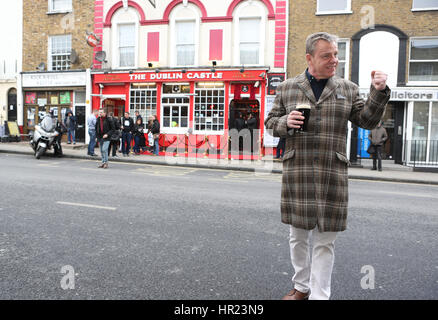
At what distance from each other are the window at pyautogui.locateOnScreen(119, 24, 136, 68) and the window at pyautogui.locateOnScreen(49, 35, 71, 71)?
3.40m

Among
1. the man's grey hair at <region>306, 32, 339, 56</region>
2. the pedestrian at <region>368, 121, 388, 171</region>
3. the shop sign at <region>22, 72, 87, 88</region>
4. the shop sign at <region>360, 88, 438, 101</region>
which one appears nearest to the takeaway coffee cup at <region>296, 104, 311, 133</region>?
the man's grey hair at <region>306, 32, 339, 56</region>

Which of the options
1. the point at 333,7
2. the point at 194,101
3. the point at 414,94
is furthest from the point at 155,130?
the point at 414,94

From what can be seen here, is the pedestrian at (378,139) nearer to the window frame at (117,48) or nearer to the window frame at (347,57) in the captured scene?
the window frame at (347,57)

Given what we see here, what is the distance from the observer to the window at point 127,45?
18.3 meters

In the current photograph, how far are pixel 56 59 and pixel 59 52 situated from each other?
45 centimetres

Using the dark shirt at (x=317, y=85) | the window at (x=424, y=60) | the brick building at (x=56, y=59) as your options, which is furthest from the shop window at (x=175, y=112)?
the dark shirt at (x=317, y=85)

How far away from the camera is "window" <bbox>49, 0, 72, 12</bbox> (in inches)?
764

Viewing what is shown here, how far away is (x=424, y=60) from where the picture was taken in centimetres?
1500

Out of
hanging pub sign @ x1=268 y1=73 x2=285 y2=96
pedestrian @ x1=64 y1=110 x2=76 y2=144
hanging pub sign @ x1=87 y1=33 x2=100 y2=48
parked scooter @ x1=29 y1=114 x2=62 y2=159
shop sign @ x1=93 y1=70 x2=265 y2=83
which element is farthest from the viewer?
pedestrian @ x1=64 y1=110 x2=76 y2=144

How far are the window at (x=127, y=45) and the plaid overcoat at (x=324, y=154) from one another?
56.9ft

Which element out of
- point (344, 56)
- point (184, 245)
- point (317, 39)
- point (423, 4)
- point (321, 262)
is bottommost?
point (184, 245)

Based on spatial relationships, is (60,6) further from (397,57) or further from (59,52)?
(397,57)

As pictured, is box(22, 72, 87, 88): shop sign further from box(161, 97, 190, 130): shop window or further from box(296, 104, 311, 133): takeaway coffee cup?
box(296, 104, 311, 133): takeaway coffee cup

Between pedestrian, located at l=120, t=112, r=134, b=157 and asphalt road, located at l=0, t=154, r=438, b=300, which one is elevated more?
pedestrian, located at l=120, t=112, r=134, b=157
